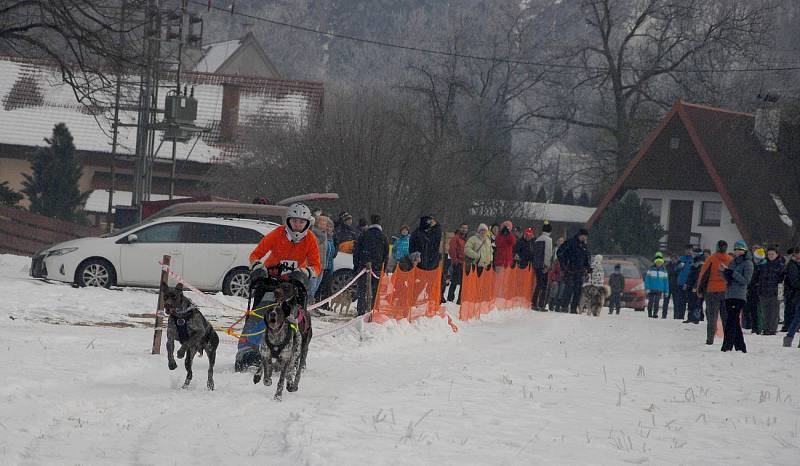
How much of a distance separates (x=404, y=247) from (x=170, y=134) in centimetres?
1272

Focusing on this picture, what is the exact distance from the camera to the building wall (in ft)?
175

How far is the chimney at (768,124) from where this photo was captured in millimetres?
46438

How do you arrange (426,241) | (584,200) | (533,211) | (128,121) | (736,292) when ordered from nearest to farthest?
1. (736,292)
2. (426,241)
3. (128,121)
4. (533,211)
5. (584,200)

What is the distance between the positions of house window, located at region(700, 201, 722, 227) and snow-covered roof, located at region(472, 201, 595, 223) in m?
9.27

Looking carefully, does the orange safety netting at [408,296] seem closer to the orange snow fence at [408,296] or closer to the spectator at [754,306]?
the orange snow fence at [408,296]

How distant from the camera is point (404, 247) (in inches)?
952

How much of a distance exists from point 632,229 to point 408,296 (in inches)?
1355

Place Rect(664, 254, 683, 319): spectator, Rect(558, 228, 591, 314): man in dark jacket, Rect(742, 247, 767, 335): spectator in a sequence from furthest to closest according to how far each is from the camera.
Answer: Rect(664, 254, 683, 319): spectator → Rect(558, 228, 591, 314): man in dark jacket → Rect(742, 247, 767, 335): spectator

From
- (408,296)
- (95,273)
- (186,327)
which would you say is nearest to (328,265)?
(408,296)

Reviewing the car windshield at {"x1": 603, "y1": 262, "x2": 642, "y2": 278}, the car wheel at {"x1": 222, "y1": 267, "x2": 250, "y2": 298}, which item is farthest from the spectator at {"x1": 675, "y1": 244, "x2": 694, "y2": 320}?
the car wheel at {"x1": 222, "y1": 267, "x2": 250, "y2": 298}

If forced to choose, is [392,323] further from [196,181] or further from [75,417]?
[196,181]

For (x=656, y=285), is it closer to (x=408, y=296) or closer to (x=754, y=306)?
(x=754, y=306)

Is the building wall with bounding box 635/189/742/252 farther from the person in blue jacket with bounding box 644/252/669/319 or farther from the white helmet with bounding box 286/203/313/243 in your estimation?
the white helmet with bounding box 286/203/313/243

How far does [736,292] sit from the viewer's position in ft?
56.3
